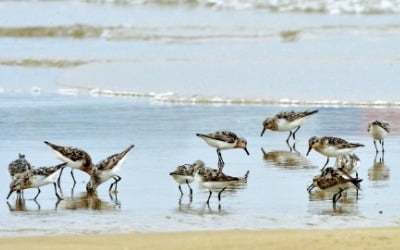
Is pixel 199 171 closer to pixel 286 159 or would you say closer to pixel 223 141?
pixel 223 141

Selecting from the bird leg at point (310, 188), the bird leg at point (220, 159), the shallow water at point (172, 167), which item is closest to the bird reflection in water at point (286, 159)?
the shallow water at point (172, 167)

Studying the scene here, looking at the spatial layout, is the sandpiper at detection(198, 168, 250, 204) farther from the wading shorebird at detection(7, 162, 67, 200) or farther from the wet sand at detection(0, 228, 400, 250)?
the wet sand at detection(0, 228, 400, 250)

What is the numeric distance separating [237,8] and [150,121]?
18677mm

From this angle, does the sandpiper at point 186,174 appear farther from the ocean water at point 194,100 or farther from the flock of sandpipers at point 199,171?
the ocean water at point 194,100

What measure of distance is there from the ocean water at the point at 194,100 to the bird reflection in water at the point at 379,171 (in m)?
0.02

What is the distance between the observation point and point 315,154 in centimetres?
1385

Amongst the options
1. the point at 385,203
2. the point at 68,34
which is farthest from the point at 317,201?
the point at 68,34

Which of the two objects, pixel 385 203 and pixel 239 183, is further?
pixel 239 183

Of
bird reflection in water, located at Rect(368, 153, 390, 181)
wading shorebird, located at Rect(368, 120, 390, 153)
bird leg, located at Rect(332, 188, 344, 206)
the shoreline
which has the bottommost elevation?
bird leg, located at Rect(332, 188, 344, 206)

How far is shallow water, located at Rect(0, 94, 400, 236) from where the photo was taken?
979 centimetres

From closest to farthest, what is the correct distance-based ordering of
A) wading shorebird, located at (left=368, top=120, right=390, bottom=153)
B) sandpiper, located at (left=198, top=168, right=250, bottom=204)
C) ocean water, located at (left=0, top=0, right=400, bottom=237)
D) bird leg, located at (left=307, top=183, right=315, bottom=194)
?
1. ocean water, located at (left=0, top=0, right=400, bottom=237)
2. sandpiper, located at (left=198, top=168, right=250, bottom=204)
3. bird leg, located at (left=307, top=183, right=315, bottom=194)
4. wading shorebird, located at (left=368, top=120, right=390, bottom=153)

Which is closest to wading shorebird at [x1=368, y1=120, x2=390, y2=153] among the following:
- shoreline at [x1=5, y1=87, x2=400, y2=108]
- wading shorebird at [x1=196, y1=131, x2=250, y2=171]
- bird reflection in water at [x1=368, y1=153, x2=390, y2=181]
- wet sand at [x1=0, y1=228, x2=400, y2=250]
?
bird reflection in water at [x1=368, y1=153, x2=390, y2=181]

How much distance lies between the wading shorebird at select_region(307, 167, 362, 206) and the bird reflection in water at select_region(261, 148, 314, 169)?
74.7 inches

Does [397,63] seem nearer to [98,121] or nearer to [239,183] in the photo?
[98,121]
